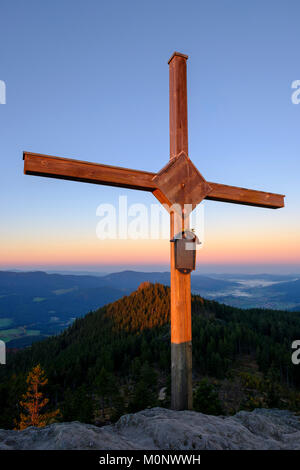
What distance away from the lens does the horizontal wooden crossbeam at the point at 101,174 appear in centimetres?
337

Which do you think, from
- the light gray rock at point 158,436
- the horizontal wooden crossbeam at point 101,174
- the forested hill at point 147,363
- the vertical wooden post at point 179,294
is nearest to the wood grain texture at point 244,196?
the horizontal wooden crossbeam at point 101,174

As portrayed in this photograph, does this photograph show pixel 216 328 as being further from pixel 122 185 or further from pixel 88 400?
pixel 122 185

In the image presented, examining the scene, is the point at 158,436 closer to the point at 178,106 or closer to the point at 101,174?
the point at 101,174

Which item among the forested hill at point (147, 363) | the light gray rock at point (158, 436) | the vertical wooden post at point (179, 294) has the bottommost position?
the forested hill at point (147, 363)

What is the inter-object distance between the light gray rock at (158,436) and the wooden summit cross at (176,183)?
29.3 inches

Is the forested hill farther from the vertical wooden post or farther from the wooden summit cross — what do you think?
the wooden summit cross

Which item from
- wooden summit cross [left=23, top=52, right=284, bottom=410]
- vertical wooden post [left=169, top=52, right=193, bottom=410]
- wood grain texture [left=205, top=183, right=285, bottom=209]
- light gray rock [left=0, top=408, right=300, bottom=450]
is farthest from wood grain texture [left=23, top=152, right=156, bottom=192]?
light gray rock [left=0, top=408, right=300, bottom=450]

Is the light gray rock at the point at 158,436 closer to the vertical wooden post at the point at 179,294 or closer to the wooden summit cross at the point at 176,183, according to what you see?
the vertical wooden post at the point at 179,294

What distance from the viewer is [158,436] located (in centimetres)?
272

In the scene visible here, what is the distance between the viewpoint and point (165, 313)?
88750 millimetres

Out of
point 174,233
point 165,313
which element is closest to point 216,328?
point 165,313

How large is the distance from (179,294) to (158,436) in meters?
1.84
